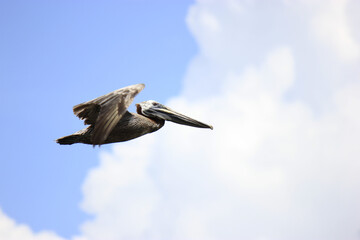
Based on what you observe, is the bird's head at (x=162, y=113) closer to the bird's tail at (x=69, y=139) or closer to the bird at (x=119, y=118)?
the bird at (x=119, y=118)

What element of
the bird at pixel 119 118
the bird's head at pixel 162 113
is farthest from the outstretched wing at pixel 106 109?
the bird's head at pixel 162 113

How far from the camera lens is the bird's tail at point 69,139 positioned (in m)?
A: 12.6

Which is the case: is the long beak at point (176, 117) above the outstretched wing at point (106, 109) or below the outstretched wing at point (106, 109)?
above

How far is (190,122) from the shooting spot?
13.4 m

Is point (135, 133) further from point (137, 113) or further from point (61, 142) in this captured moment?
point (61, 142)

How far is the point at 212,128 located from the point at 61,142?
3.45 metres

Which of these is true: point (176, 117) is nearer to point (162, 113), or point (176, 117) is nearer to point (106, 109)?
point (162, 113)

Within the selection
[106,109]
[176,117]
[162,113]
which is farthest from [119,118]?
[176,117]

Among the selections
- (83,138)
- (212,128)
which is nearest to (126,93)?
(83,138)

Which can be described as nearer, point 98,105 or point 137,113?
point 98,105

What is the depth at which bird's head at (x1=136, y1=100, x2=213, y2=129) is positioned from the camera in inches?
522

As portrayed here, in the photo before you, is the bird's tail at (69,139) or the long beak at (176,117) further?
the long beak at (176,117)

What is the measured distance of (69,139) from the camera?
12719 millimetres

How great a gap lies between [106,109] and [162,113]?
2.20 meters
